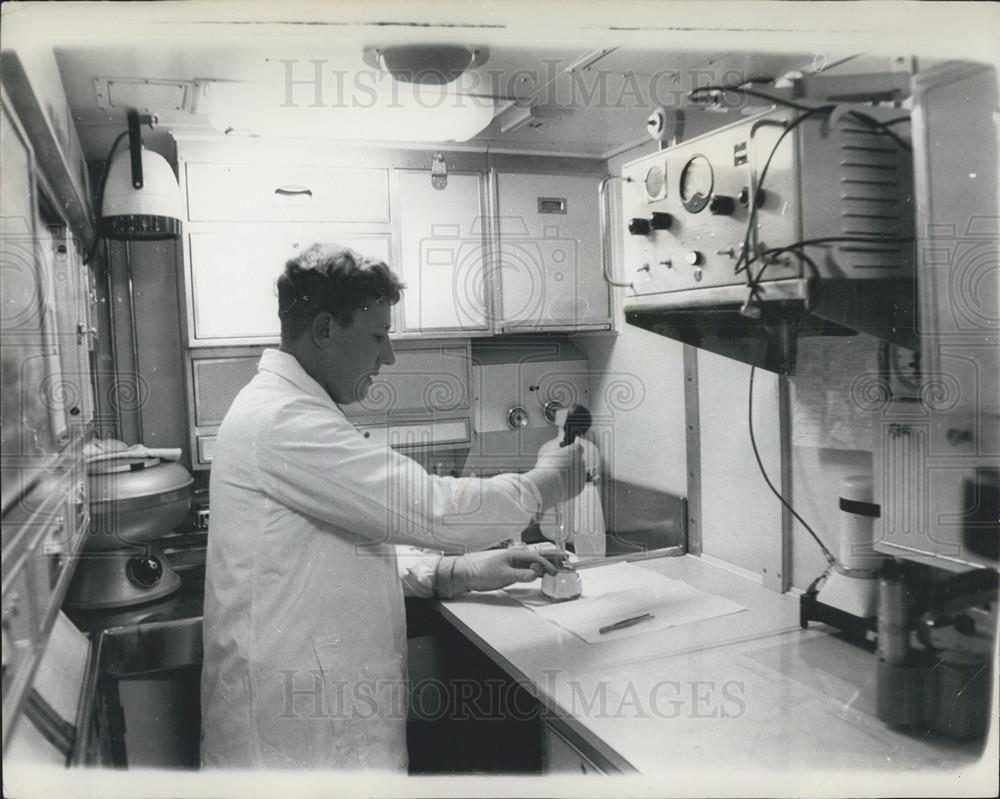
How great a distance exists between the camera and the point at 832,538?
1.73 m

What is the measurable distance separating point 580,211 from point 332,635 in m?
1.72

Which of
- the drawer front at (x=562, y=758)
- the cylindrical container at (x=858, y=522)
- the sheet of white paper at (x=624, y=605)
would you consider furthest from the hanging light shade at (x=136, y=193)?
the cylindrical container at (x=858, y=522)

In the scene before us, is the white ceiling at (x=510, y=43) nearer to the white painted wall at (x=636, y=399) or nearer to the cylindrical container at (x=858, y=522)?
the white painted wall at (x=636, y=399)

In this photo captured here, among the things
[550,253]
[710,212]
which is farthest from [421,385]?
[710,212]

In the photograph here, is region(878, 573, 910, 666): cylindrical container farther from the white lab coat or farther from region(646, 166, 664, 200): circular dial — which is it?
region(646, 166, 664, 200): circular dial

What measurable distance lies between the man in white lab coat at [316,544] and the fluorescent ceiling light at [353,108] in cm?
45

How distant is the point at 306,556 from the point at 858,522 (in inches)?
40.3

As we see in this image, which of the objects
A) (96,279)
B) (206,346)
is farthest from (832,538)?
(96,279)

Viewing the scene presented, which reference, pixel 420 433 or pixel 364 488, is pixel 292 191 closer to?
pixel 420 433

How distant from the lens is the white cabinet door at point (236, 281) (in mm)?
2252

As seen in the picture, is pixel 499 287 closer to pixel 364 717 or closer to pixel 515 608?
pixel 515 608

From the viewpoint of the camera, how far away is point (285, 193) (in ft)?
7.62

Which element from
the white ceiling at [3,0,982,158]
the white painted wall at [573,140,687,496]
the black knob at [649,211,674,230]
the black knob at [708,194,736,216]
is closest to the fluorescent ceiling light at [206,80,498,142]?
the white ceiling at [3,0,982,158]

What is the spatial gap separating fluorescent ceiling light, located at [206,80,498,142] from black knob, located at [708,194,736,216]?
0.68 meters
